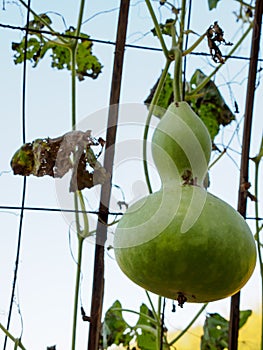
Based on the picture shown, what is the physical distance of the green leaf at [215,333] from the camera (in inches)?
49.3

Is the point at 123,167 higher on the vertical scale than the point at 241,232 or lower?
higher

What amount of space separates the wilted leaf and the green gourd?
0.23m

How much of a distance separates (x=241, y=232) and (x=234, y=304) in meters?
0.46

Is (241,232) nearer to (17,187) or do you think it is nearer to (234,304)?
(234,304)

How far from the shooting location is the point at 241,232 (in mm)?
602

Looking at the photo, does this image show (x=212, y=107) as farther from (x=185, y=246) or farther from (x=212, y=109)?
(x=185, y=246)

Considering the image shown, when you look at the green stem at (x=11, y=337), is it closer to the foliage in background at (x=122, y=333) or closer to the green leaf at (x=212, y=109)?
the foliage in background at (x=122, y=333)

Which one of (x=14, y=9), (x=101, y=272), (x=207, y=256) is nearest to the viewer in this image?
(x=207, y=256)

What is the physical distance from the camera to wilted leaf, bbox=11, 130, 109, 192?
33.7 inches

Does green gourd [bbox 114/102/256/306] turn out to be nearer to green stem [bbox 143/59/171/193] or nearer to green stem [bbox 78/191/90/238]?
green stem [bbox 143/59/171/193]

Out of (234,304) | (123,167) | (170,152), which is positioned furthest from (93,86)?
(170,152)

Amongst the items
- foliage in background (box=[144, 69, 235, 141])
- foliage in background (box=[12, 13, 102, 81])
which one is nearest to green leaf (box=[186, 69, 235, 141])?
foliage in background (box=[144, 69, 235, 141])

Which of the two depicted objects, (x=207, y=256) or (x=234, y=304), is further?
(x=234, y=304)

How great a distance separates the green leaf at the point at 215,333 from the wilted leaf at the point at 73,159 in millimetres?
531
